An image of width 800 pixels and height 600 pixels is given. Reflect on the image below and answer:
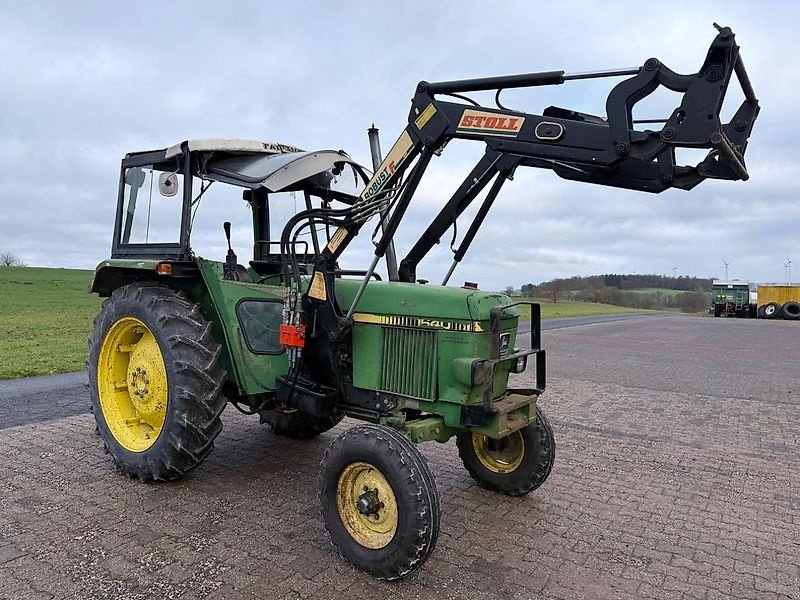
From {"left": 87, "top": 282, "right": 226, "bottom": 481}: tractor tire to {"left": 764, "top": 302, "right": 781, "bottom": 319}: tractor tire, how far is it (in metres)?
43.4

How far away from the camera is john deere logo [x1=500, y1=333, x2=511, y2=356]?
4293mm

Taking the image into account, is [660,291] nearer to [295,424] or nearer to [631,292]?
[631,292]

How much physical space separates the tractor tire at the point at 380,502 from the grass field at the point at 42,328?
12.1 ft

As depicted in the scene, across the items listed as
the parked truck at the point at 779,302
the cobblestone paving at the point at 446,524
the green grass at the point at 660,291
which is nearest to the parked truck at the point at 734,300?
the parked truck at the point at 779,302

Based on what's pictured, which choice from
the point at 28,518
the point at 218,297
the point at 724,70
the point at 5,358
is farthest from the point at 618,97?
the point at 5,358

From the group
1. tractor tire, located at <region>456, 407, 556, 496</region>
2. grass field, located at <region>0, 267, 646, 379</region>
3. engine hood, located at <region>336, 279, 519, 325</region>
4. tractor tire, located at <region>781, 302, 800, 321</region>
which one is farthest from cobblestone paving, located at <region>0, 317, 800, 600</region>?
tractor tire, located at <region>781, 302, 800, 321</region>

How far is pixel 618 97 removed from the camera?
3.41 metres

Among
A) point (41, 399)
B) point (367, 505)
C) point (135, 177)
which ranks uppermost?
point (135, 177)

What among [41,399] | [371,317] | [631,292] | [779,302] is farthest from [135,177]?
[631,292]

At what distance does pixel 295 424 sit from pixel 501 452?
7.12 feet

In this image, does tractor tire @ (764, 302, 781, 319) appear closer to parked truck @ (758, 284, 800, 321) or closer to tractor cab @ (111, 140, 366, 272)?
parked truck @ (758, 284, 800, 321)

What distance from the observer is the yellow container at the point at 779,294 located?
39.8 metres

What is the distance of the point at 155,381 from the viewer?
4.86m

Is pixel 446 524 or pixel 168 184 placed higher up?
pixel 168 184
